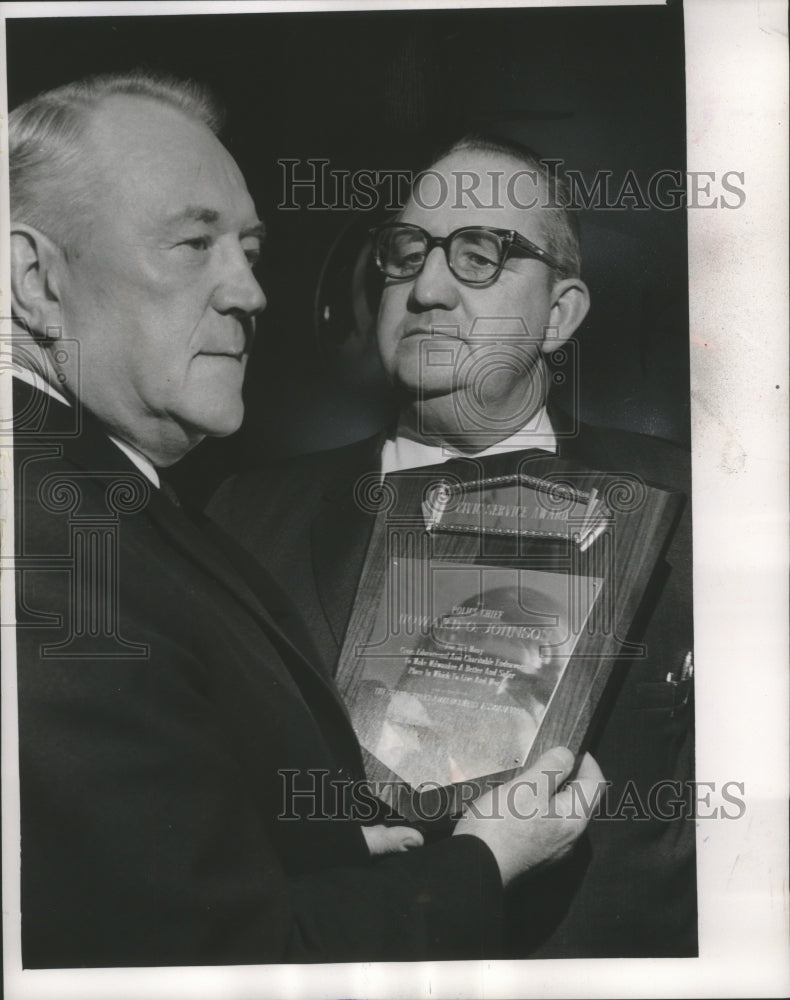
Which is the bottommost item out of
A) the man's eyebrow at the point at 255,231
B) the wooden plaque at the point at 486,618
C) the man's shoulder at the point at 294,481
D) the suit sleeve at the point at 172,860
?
the suit sleeve at the point at 172,860

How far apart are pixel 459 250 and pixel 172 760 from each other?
31.1 inches

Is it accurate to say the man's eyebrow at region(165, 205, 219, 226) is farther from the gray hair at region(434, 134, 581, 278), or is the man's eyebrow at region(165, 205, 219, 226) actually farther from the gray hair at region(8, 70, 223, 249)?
the gray hair at region(434, 134, 581, 278)

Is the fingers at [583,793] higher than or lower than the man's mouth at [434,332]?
lower

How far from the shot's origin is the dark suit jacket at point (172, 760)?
1267 millimetres

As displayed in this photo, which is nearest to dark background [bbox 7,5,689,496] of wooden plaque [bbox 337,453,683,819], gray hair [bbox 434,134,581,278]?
gray hair [bbox 434,134,581,278]

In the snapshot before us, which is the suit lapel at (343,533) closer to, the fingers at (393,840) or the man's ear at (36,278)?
the fingers at (393,840)

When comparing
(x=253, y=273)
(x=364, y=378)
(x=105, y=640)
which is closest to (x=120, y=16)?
(x=253, y=273)

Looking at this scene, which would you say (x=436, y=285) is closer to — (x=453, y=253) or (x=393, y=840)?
(x=453, y=253)

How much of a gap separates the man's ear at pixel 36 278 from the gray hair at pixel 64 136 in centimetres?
2

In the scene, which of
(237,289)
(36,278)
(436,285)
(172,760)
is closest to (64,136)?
(36,278)

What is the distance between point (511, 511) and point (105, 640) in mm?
584

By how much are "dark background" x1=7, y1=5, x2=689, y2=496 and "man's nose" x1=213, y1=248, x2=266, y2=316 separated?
0.02 metres

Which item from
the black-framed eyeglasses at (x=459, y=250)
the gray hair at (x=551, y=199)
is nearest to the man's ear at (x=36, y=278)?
the black-framed eyeglasses at (x=459, y=250)

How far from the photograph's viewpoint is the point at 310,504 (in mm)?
1348
